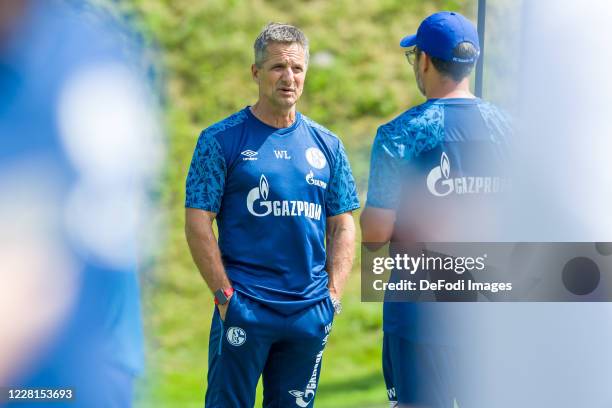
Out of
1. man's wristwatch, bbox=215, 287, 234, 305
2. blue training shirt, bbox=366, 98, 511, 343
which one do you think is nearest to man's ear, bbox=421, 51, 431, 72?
blue training shirt, bbox=366, 98, 511, 343

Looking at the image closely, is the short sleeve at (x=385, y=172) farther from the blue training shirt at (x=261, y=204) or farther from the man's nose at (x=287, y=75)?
the man's nose at (x=287, y=75)

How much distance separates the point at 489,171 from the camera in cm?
295

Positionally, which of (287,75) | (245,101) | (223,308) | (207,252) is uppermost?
(245,101)

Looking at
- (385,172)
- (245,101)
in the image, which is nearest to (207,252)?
(385,172)

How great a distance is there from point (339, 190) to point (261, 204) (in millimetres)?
291

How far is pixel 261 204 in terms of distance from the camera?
2943mm

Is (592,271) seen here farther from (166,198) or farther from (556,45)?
(166,198)

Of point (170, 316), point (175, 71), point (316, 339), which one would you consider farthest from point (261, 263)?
point (175, 71)

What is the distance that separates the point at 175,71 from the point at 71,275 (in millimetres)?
2549

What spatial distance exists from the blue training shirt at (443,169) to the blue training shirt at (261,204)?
23 centimetres

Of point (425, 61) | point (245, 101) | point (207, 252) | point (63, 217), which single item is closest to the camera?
point (63, 217)

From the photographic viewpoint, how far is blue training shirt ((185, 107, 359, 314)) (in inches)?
116

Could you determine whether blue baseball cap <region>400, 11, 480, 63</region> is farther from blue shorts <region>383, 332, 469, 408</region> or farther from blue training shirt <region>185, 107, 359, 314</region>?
blue shorts <region>383, 332, 469, 408</region>

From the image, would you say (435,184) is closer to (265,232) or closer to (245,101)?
(265,232)
